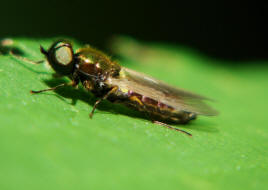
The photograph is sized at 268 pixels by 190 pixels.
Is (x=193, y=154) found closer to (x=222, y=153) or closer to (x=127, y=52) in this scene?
(x=222, y=153)

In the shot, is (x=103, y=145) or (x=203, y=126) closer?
(x=103, y=145)

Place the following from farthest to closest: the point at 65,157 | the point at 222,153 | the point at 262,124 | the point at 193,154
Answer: the point at 262,124
the point at 222,153
the point at 193,154
the point at 65,157

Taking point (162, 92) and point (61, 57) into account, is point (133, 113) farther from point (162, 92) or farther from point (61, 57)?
point (61, 57)

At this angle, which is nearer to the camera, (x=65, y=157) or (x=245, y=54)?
(x=65, y=157)

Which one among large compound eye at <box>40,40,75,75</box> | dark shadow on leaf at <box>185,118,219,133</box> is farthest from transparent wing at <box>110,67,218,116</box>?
large compound eye at <box>40,40,75,75</box>

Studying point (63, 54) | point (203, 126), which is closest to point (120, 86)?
point (63, 54)

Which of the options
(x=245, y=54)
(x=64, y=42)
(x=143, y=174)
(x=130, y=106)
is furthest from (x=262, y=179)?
(x=245, y=54)

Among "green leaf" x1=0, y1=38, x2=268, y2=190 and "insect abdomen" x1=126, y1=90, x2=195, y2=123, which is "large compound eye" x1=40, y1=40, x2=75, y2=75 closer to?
"green leaf" x1=0, y1=38, x2=268, y2=190

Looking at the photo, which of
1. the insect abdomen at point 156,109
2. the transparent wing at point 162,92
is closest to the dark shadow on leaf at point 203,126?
the insect abdomen at point 156,109
